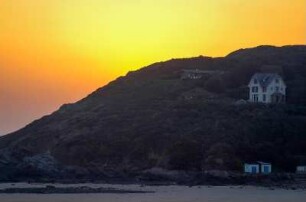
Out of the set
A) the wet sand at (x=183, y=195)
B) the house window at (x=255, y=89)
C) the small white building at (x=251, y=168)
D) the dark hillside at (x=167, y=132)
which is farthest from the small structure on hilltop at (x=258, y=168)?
the house window at (x=255, y=89)

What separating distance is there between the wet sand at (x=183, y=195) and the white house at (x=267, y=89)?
46.6 metres

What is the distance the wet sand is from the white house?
46618mm

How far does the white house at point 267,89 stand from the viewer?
399ft

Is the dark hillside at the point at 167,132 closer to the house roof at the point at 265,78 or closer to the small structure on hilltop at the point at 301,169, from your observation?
the small structure on hilltop at the point at 301,169

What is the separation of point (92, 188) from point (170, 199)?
13.9 metres

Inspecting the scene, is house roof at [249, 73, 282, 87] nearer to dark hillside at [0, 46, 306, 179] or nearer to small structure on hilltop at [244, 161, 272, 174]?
dark hillside at [0, 46, 306, 179]

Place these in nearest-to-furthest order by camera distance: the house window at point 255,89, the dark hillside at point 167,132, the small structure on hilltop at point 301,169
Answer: the small structure on hilltop at point 301,169 → the dark hillside at point 167,132 → the house window at point 255,89

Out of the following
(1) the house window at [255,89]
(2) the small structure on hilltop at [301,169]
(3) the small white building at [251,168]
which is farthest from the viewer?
(1) the house window at [255,89]

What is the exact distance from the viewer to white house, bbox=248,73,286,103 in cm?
12169

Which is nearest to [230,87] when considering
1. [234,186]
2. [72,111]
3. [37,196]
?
[72,111]

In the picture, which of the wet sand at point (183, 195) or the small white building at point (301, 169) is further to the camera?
the small white building at point (301, 169)

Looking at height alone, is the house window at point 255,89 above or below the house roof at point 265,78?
below

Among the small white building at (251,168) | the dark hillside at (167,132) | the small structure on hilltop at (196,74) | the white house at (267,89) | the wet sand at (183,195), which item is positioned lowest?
the wet sand at (183,195)

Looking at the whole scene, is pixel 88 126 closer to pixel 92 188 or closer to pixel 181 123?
pixel 181 123
